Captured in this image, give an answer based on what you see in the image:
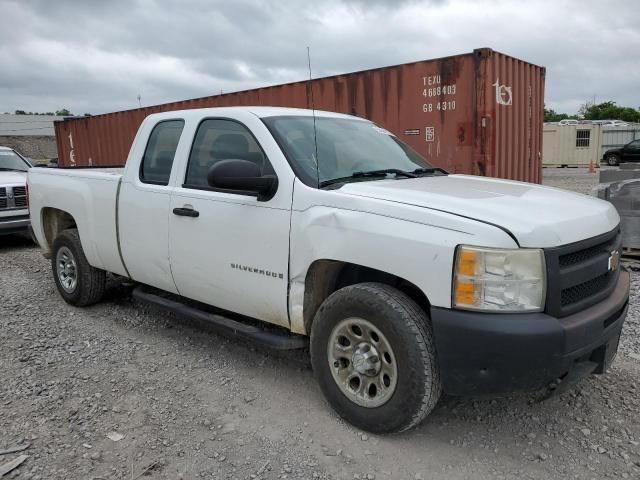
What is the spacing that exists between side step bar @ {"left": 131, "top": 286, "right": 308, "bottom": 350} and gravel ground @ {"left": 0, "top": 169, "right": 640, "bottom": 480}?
0.34 meters

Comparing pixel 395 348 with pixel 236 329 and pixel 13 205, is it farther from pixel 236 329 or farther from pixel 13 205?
pixel 13 205

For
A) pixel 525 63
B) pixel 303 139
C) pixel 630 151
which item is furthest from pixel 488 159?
pixel 630 151

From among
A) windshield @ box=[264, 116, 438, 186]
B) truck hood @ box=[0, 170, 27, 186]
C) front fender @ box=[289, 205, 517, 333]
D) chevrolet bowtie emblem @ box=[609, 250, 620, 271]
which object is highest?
windshield @ box=[264, 116, 438, 186]

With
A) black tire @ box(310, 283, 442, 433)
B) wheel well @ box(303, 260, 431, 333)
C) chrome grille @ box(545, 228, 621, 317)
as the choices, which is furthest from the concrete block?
black tire @ box(310, 283, 442, 433)

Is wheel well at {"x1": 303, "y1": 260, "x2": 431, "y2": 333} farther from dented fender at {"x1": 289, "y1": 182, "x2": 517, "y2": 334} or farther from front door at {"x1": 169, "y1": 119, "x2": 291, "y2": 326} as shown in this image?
front door at {"x1": 169, "y1": 119, "x2": 291, "y2": 326}

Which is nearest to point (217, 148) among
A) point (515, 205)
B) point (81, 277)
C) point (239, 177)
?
point (239, 177)

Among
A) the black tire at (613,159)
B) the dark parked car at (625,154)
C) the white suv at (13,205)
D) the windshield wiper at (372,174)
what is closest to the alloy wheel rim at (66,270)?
the windshield wiper at (372,174)

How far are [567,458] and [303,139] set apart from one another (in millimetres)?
2389

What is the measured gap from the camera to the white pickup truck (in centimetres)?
254

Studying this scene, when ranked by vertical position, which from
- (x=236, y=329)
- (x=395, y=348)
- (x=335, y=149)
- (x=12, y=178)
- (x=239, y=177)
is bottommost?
(x=236, y=329)

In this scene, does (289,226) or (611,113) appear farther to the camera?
(611,113)

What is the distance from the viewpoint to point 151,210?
417 centimetres

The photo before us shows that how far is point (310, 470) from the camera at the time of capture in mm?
2760

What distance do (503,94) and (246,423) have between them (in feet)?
19.2
